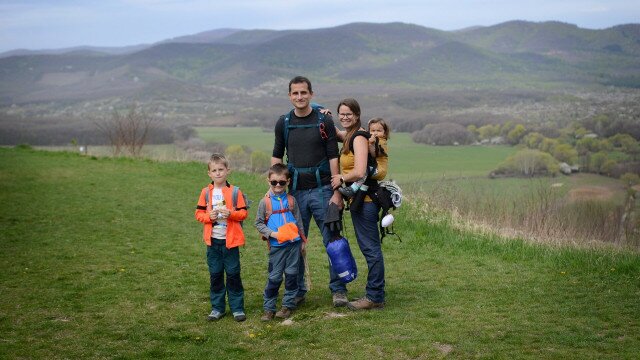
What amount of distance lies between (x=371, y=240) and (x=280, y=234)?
0.87m

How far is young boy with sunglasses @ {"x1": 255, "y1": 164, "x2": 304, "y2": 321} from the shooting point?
624cm

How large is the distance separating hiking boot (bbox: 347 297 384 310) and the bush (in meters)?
58.9

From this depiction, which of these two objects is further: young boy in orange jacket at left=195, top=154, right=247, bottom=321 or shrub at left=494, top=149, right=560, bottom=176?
shrub at left=494, top=149, right=560, bottom=176

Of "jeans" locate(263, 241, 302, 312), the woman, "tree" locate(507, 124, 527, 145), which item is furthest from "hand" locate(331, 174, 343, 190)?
"tree" locate(507, 124, 527, 145)

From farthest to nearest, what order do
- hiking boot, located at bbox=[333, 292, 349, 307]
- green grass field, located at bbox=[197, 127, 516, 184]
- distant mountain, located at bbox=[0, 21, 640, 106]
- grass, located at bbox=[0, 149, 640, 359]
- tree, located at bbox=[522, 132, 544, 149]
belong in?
distant mountain, located at bbox=[0, 21, 640, 106]
tree, located at bbox=[522, 132, 544, 149]
green grass field, located at bbox=[197, 127, 516, 184]
hiking boot, located at bbox=[333, 292, 349, 307]
grass, located at bbox=[0, 149, 640, 359]

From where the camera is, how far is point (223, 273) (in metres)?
6.47

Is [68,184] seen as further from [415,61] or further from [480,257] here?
[415,61]

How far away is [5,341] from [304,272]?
2781 mm

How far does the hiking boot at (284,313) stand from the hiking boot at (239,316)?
0.33m

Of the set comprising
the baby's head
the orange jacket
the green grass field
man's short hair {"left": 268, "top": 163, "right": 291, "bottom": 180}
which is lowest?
the green grass field

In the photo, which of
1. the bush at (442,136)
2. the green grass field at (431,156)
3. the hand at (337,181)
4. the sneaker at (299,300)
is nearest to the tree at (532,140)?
the green grass field at (431,156)

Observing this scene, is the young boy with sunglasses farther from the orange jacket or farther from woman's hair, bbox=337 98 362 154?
woman's hair, bbox=337 98 362 154

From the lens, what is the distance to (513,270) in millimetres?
8258

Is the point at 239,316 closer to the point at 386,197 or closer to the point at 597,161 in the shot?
the point at 386,197
